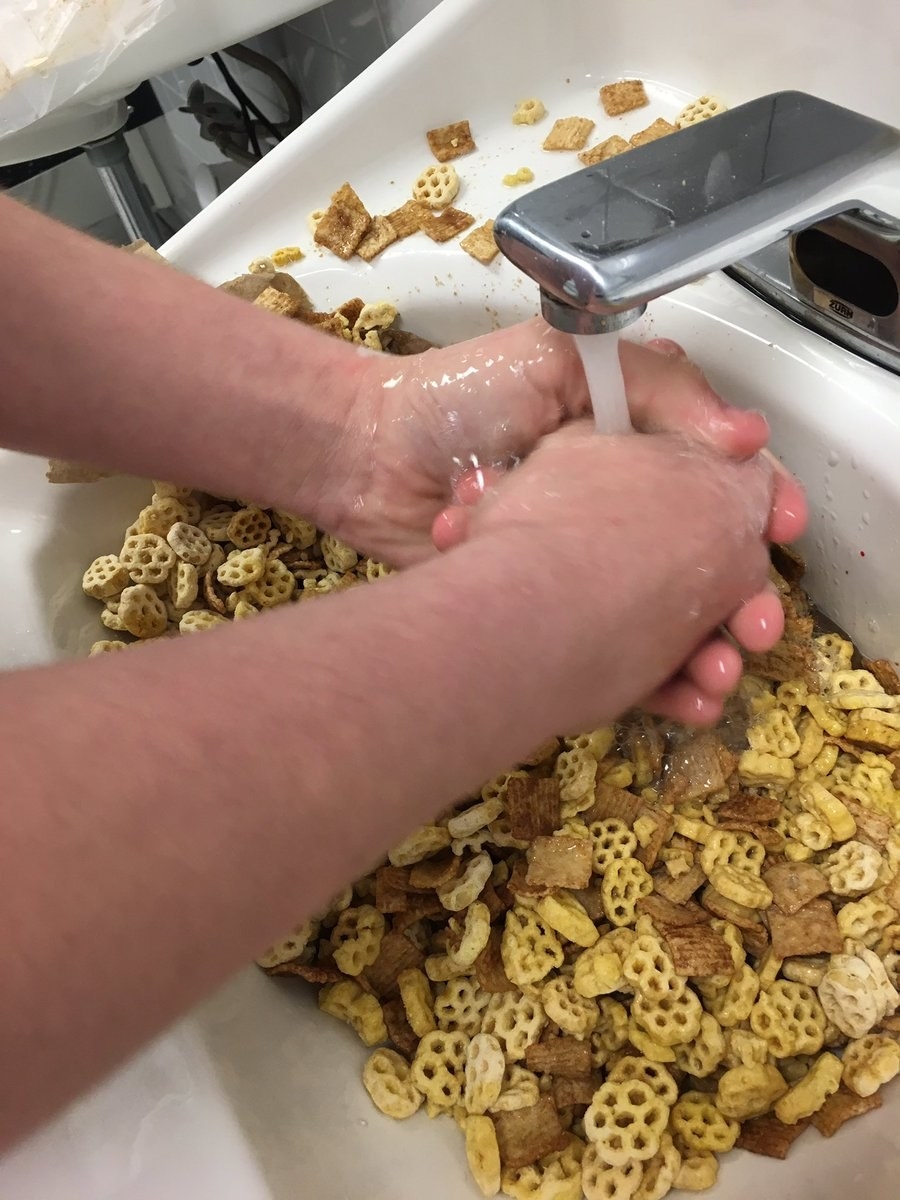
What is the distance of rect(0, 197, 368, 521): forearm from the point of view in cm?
51

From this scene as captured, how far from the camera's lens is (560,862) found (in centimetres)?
59

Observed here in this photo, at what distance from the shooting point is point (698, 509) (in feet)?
1.55

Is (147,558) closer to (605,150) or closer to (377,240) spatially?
(377,240)

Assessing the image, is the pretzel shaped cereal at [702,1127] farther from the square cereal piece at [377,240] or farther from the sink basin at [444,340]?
the square cereal piece at [377,240]

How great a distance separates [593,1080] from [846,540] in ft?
1.17

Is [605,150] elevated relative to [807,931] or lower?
elevated

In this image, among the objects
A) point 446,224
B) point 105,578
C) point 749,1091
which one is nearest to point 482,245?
point 446,224

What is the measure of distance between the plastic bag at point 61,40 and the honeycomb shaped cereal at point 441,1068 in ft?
2.62

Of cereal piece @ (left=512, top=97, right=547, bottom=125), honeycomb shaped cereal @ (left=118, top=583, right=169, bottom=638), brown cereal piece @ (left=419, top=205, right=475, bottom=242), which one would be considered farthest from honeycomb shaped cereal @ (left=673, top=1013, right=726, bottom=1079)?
cereal piece @ (left=512, top=97, right=547, bottom=125)

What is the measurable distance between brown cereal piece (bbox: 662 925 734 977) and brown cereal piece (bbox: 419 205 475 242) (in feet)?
1.68

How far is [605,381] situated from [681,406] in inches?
1.9

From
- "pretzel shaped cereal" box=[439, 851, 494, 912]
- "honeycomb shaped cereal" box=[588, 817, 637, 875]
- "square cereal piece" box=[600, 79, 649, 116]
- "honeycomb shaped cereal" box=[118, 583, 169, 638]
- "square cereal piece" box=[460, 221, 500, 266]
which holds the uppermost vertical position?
"square cereal piece" box=[600, 79, 649, 116]

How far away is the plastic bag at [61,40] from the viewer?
0.80 meters

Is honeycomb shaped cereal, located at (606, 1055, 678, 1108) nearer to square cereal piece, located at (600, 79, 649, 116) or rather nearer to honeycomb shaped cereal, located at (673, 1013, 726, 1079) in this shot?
honeycomb shaped cereal, located at (673, 1013, 726, 1079)
